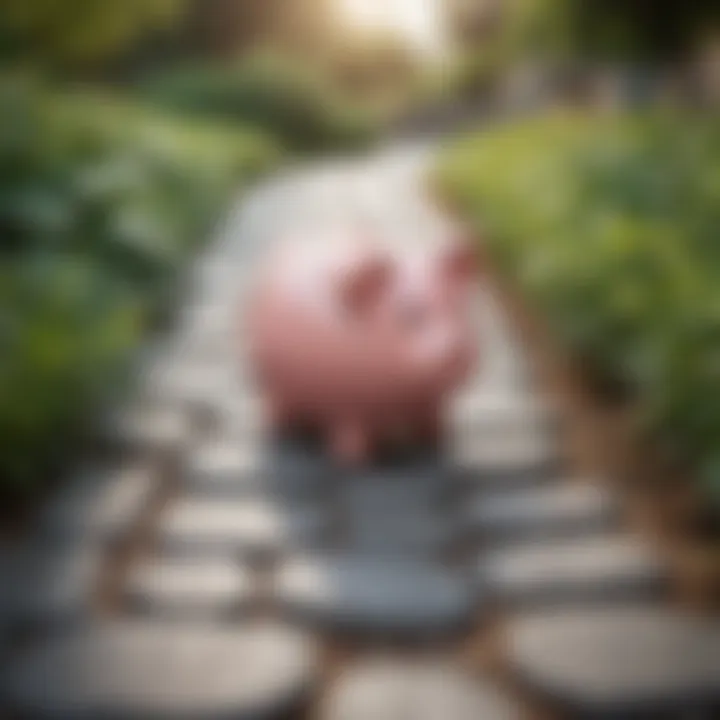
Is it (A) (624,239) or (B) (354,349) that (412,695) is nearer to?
(B) (354,349)

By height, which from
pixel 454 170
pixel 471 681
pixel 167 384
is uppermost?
pixel 454 170

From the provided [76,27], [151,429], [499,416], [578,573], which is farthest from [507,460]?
[76,27]

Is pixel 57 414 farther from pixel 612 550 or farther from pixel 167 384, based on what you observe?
pixel 612 550

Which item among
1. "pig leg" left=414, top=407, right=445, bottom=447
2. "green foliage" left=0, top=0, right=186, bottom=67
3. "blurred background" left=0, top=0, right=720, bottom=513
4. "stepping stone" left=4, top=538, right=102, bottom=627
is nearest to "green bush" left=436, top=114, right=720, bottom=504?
"blurred background" left=0, top=0, right=720, bottom=513

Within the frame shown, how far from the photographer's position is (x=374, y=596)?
0.73 meters

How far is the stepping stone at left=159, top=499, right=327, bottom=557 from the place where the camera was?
2.48 feet

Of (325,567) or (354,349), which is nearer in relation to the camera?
(325,567)

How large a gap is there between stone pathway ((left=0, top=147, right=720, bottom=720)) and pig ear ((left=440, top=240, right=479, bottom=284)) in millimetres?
30

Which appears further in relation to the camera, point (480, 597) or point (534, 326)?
point (534, 326)

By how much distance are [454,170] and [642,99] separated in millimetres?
137

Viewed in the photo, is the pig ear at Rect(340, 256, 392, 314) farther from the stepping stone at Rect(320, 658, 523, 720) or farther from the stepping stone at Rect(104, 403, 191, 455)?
the stepping stone at Rect(320, 658, 523, 720)

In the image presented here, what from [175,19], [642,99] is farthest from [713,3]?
[175,19]

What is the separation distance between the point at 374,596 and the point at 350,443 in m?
0.15

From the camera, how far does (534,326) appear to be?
88 cm
